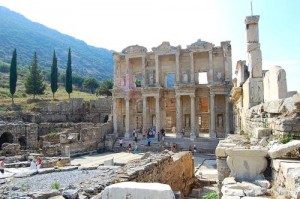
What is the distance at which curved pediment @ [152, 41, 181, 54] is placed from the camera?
34719mm

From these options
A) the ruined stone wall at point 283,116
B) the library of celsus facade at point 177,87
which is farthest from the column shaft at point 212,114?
the ruined stone wall at point 283,116

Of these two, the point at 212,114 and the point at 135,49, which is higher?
the point at 135,49

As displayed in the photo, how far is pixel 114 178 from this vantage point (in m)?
7.72

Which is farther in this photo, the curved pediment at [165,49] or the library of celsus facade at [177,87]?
the curved pediment at [165,49]

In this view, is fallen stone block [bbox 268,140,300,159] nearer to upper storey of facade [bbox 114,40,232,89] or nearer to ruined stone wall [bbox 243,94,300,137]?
ruined stone wall [bbox 243,94,300,137]

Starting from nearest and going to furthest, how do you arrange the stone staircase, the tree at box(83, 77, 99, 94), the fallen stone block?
the fallen stone block → the stone staircase → the tree at box(83, 77, 99, 94)

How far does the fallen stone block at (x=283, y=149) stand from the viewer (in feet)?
18.3

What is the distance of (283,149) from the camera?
5.68m

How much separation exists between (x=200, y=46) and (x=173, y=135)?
1038 cm

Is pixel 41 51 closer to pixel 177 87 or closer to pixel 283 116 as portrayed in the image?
pixel 177 87

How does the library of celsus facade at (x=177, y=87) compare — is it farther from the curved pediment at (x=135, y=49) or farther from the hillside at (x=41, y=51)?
the hillside at (x=41, y=51)

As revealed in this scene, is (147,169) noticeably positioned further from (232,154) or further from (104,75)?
(104,75)

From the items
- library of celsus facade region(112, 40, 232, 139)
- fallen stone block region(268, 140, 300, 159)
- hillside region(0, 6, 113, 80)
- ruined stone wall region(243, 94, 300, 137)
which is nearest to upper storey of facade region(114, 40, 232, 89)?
library of celsus facade region(112, 40, 232, 139)

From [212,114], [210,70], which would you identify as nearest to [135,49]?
[210,70]
